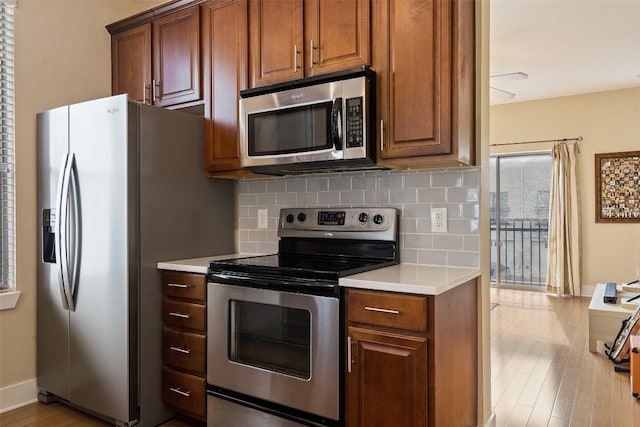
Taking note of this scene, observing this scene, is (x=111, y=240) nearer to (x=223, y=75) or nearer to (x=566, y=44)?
(x=223, y=75)

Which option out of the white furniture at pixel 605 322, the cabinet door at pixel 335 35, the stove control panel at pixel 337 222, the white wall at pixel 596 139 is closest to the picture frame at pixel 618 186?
the white wall at pixel 596 139

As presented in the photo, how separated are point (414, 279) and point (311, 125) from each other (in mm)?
914

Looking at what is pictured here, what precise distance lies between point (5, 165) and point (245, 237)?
1485mm

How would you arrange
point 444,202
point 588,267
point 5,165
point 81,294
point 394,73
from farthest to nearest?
point 588,267 → point 5,165 → point 81,294 → point 444,202 → point 394,73

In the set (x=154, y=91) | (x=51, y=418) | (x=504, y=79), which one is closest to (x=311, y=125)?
(x=154, y=91)

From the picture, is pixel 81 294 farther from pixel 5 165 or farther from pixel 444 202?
pixel 444 202

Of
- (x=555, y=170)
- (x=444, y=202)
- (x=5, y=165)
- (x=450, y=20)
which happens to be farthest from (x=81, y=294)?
(x=555, y=170)

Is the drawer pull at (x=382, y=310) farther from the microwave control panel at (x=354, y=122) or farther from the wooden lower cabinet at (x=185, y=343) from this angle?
the wooden lower cabinet at (x=185, y=343)

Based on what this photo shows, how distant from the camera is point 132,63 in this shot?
3.03 meters

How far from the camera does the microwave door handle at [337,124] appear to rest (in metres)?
2.08

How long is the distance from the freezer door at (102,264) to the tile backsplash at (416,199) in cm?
95

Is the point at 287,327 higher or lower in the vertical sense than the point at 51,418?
higher

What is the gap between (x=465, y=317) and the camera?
79.7 inches

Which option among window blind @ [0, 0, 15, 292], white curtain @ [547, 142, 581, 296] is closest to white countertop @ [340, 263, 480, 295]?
window blind @ [0, 0, 15, 292]
